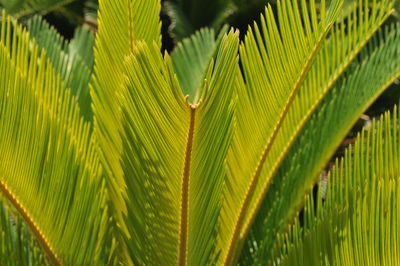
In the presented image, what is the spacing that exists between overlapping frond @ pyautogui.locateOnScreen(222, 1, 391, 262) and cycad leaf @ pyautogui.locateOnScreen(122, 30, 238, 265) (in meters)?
0.18

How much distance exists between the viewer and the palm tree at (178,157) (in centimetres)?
114

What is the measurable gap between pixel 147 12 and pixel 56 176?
1.54 ft

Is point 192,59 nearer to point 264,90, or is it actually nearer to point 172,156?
point 264,90

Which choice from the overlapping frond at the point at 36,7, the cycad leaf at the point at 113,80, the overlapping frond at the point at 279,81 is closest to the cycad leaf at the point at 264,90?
the overlapping frond at the point at 279,81

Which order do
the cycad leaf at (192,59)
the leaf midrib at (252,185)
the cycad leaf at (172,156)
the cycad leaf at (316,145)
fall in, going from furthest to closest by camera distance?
the cycad leaf at (192,59) → the cycad leaf at (316,145) → the leaf midrib at (252,185) → the cycad leaf at (172,156)

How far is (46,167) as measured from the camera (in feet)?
4.36

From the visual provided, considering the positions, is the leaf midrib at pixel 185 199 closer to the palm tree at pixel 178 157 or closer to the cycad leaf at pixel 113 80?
the palm tree at pixel 178 157

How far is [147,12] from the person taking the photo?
5.15ft

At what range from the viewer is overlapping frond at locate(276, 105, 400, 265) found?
1.18 meters

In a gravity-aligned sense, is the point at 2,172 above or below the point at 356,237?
below

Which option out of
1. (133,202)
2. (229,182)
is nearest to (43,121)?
(133,202)

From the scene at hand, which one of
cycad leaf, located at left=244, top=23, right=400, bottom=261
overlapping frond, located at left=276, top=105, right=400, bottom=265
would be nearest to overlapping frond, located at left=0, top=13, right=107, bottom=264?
overlapping frond, located at left=276, top=105, right=400, bottom=265

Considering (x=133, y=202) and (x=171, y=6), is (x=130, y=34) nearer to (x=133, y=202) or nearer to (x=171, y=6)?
(x=133, y=202)

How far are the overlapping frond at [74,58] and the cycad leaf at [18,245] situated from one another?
53 centimetres
